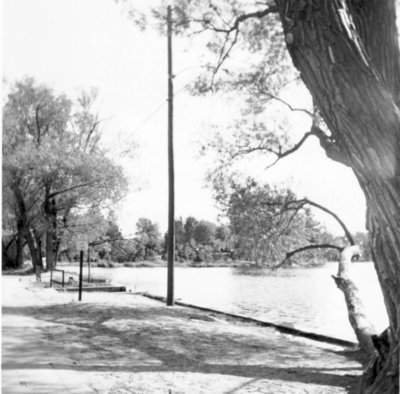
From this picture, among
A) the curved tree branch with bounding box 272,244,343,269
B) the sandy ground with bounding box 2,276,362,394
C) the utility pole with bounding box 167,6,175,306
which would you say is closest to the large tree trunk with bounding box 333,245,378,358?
the sandy ground with bounding box 2,276,362,394

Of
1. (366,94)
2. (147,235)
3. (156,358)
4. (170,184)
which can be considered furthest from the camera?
(147,235)

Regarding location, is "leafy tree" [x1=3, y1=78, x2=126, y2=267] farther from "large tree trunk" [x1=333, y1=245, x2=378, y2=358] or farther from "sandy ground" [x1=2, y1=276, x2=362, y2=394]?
"large tree trunk" [x1=333, y1=245, x2=378, y2=358]

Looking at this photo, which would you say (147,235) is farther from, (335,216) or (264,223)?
(335,216)

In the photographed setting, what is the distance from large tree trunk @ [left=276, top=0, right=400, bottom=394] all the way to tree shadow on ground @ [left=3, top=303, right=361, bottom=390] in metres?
2.28

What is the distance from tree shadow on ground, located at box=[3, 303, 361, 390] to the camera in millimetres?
5848

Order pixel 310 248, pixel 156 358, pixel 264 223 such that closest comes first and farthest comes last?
pixel 156 358 → pixel 310 248 → pixel 264 223

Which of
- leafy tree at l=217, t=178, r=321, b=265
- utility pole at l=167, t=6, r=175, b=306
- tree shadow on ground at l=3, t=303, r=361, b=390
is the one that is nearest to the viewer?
tree shadow on ground at l=3, t=303, r=361, b=390

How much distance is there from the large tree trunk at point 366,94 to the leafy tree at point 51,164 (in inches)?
970

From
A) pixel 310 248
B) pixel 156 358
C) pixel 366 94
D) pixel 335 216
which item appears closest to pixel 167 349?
pixel 156 358

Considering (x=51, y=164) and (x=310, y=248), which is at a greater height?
(x=51, y=164)

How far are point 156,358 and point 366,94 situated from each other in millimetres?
4440

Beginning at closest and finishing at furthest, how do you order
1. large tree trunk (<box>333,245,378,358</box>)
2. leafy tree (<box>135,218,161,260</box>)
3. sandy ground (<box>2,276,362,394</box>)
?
sandy ground (<box>2,276,362,394</box>) → large tree trunk (<box>333,245,378,358</box>) → leafy tree (<box>135,218,161,260</box>)

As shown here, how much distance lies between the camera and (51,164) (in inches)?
1065

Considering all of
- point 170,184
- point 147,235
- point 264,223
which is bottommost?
point 264,223
